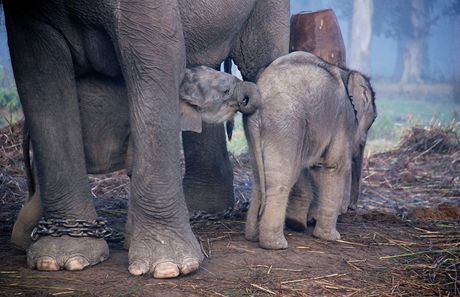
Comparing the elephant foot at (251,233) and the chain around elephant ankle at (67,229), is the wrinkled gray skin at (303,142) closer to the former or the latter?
the elephant foot at (251,233)

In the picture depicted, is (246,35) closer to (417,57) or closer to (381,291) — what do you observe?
(381,291)

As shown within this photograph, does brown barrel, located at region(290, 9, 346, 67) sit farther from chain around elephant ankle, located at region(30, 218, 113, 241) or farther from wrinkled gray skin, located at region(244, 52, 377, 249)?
chain around elephant ankle, located at region(30, 218, 113, 241)

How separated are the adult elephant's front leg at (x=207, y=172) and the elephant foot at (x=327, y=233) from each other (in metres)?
0.83

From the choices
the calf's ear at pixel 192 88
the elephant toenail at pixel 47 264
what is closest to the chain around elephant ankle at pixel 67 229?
the elephant toenail at pixel 47 264

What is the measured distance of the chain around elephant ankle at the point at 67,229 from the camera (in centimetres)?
341

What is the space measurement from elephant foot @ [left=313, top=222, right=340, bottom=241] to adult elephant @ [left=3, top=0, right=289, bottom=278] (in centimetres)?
91

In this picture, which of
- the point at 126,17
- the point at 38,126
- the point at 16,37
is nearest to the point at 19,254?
the point at 38,126

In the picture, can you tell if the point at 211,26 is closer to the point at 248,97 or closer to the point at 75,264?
the point at 248,97

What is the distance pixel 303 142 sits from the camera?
12.8 feet

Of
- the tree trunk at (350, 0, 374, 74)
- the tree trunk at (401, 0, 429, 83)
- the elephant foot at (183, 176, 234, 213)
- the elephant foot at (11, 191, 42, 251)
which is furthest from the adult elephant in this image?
the tree trunk at (401, 0, 429, 83)

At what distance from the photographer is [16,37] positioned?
3410mm

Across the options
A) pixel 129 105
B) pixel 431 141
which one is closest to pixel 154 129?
pixel 129 105

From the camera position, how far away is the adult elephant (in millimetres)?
3260

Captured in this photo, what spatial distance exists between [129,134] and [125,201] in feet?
4.47
